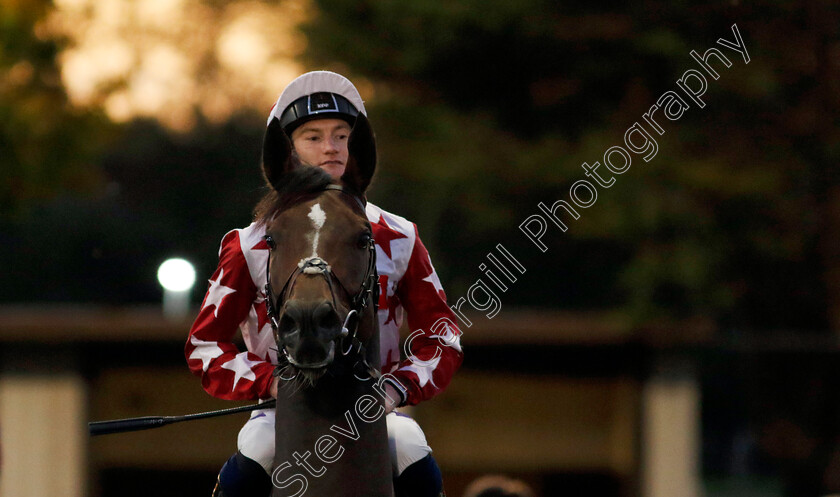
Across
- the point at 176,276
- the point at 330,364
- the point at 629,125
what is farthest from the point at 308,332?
the point at 629,125

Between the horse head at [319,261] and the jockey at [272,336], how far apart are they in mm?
125

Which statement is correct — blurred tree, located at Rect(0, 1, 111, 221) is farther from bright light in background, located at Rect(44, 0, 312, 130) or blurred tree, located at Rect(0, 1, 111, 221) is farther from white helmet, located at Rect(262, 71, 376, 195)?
white helmet, located at Rect(262, 71, 376, 195)

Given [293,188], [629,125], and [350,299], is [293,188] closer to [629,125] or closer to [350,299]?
[350,299]

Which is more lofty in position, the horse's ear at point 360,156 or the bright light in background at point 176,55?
the bright light in background at point 176,55

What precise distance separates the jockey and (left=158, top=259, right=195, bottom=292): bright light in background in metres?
7.50

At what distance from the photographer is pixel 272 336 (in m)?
3.36

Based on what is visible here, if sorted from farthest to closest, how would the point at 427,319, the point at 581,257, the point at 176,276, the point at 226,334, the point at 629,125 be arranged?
the point at 581,257
the point at 629,125
the point at 176,276
the point at 427,319
the point at 226,334

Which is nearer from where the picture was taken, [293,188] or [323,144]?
[293,188]

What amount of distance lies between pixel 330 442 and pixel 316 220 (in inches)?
23.3

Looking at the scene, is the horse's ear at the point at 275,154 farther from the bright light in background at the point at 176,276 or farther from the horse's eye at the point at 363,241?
the bright light in background at the point at 176,276

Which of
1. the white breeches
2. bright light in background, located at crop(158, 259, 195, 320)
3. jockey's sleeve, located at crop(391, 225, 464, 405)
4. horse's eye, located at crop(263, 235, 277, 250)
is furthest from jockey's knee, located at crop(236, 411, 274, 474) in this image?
bright light in background, located at crop(158, 259, 195, 320)

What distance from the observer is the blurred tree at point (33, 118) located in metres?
17.6

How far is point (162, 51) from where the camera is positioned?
23.2 meters

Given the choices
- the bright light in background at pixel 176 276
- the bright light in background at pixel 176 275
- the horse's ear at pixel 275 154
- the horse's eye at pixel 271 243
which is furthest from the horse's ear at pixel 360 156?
the bright light in background at pixel 176 275
